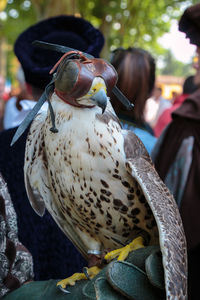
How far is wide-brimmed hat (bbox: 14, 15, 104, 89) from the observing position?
99.5 inches

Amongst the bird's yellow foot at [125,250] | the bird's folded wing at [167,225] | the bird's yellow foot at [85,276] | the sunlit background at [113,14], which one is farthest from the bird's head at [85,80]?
the sunlit background at [113,14]

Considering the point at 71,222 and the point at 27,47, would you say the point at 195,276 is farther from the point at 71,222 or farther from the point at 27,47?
the point at 27,47

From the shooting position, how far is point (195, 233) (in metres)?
2.85

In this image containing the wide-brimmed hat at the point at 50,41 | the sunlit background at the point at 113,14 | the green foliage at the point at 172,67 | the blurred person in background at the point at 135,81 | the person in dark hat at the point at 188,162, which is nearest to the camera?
the wide-brimmed hat at the point at 50,41

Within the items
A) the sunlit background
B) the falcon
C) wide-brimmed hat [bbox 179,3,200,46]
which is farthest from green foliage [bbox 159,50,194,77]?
the falcon

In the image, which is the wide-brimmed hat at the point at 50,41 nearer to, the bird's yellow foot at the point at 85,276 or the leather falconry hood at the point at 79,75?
the leather falconry hood at the point at 79,75

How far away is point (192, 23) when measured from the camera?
2.99m

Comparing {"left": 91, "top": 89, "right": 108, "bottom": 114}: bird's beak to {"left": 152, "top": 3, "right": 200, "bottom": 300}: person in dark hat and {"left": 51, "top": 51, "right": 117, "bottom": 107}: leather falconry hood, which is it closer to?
{"left": 51, "top": 51, "right": 117, "bottom": 107}: leather falconry hood

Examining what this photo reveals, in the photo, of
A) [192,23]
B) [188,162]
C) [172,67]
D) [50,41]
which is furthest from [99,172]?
[172,67]

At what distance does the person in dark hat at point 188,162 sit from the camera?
2934mm

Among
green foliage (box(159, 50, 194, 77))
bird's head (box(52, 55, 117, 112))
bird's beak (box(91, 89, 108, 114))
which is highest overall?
bird's head (box(52, 55, 117, 112))

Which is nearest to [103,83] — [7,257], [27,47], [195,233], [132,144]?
[132,144]

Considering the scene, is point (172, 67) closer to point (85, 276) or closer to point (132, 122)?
point (132, 122)

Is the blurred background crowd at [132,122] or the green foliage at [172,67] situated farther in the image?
the green foliage at [172,67]
